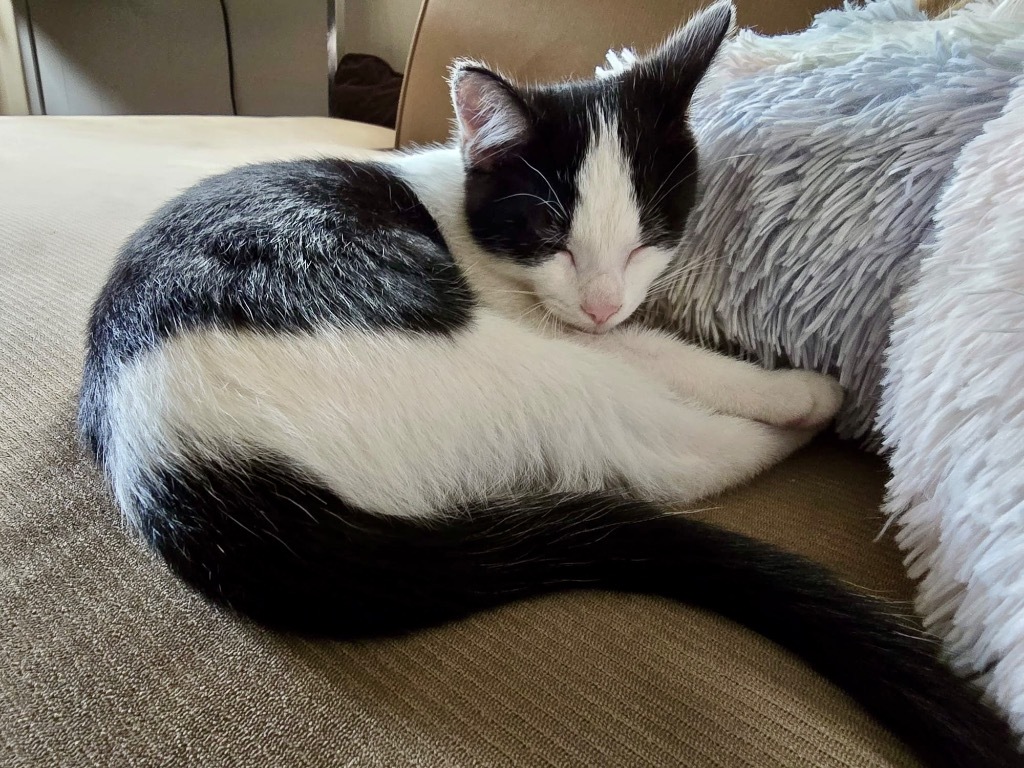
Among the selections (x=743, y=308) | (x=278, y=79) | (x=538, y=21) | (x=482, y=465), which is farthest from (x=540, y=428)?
(x=278, y=79)

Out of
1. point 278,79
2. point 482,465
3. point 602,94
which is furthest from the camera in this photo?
point 278,79

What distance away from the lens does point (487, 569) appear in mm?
507

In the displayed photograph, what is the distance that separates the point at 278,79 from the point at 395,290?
10.2 feet

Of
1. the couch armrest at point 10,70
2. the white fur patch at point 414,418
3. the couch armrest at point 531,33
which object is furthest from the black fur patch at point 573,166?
the couch armrest at point 10,70

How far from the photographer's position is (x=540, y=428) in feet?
2.05

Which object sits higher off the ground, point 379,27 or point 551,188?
point 379,27

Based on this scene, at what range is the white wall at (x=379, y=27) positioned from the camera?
9.69 ft

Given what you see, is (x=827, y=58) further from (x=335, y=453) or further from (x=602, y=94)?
(x=335, y=453)

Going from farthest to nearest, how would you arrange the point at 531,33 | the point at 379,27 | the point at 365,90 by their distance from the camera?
1. the point at 379,27
2. the point at 365,90
3. the point at 531,33

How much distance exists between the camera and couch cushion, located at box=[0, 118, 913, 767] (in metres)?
0.41

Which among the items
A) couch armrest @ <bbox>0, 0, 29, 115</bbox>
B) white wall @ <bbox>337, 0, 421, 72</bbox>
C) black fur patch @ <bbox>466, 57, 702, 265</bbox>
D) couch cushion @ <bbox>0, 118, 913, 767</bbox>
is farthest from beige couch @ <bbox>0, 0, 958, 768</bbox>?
couch armrest @ <bbox>0, 0, 29, 115</bbox>

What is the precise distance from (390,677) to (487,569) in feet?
0.33

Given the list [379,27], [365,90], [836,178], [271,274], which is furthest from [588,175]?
[379,27]

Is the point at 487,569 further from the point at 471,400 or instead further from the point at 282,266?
the point at 282,266
